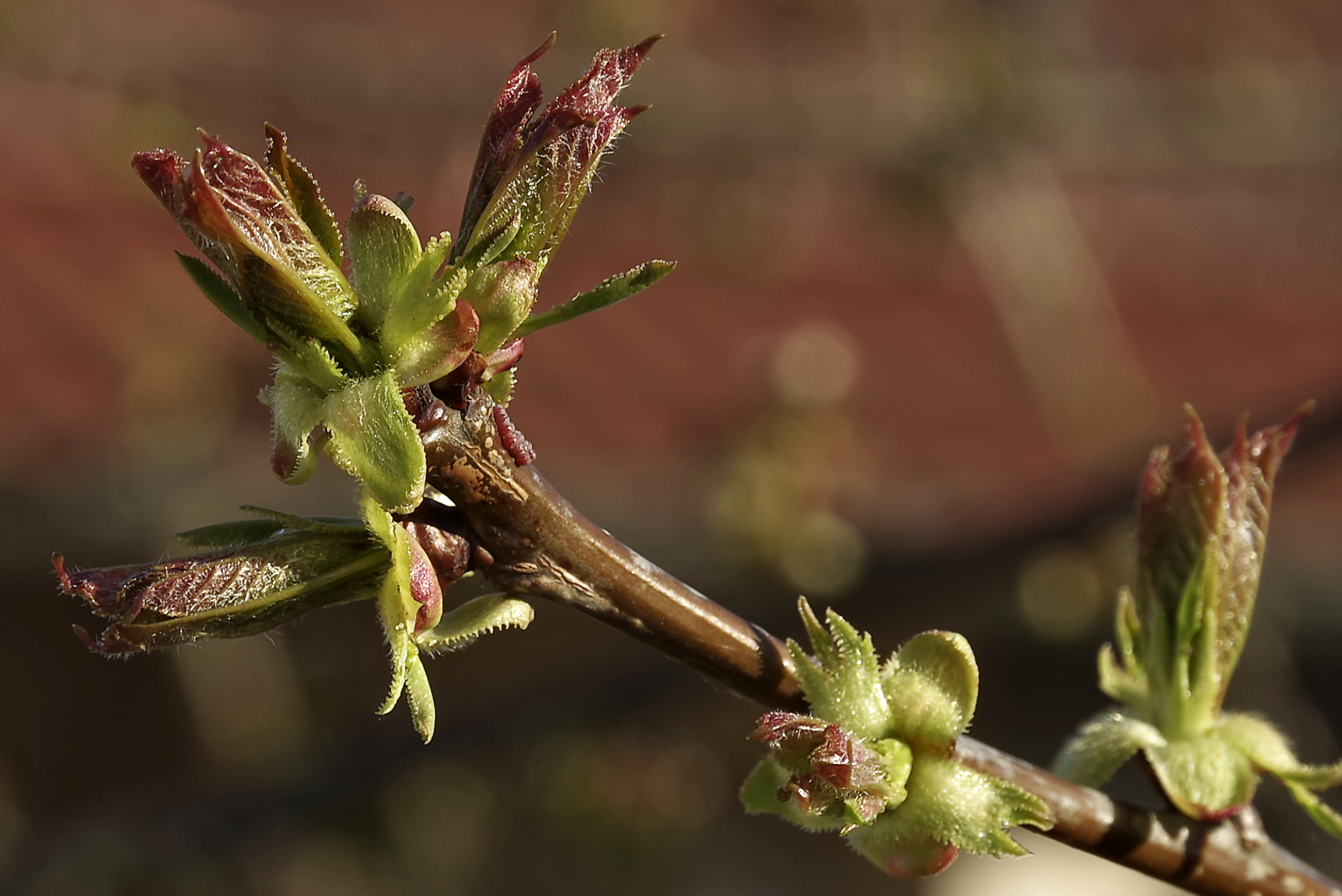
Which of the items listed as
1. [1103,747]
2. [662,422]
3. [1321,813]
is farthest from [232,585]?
[662,422]

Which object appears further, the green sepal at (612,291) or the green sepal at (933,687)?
the green sepal at (933,687)

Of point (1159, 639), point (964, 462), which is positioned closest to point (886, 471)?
point (964, 462)

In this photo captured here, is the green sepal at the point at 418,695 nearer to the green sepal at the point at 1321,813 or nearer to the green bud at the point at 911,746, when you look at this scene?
the green bud at the point at 911,746

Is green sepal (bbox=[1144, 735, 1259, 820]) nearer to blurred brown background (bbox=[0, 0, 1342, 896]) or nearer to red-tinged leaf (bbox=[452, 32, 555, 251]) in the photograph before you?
red-tinged leaf (bbox=[452, 32, 555, 251])

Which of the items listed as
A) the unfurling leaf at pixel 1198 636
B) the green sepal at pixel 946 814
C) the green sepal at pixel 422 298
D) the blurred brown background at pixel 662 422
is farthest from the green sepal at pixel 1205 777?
the blurred brown background at pixel 662 422

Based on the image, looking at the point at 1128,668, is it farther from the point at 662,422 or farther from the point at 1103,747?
the point at 662,422

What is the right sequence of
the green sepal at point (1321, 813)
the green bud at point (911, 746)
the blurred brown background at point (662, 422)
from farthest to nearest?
the blurred brown background at point (662, 422) < the green sepal at point (1321, 813) < the green bud at point (911, 746)
